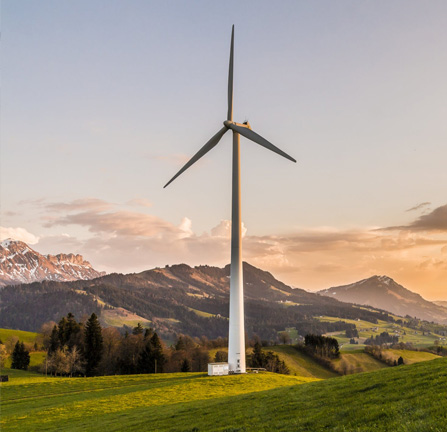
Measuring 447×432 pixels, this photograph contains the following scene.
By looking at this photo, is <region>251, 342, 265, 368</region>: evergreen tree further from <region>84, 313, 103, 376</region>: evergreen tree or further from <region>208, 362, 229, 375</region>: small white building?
<region>208, 362, 229, 375</region>: small white building

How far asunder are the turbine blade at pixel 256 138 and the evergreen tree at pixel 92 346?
87131 millimetres

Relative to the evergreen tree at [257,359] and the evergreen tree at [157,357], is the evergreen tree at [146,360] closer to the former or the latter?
the evergreen tree at [157,357]

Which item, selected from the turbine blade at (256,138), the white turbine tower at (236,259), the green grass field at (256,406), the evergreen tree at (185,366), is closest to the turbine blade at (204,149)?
the white turbine tower at (236,259)

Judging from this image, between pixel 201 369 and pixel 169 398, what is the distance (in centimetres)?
11409

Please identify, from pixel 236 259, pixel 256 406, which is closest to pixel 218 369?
pixel 236 259

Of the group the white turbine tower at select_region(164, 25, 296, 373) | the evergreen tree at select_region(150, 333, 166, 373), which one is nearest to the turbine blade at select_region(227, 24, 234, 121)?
the white turbine tower at select_region(164, 25, 296, 373)

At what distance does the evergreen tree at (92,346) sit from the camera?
13675cm

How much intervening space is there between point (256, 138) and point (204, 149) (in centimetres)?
996

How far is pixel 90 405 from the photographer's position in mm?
53594

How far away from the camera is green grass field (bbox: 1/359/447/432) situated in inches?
902

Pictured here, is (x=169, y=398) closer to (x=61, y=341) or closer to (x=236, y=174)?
(x=236, y=174)

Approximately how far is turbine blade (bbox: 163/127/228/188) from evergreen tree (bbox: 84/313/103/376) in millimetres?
77940

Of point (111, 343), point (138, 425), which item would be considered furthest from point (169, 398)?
point (111, 343)

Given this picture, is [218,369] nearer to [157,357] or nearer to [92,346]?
[157,357]
